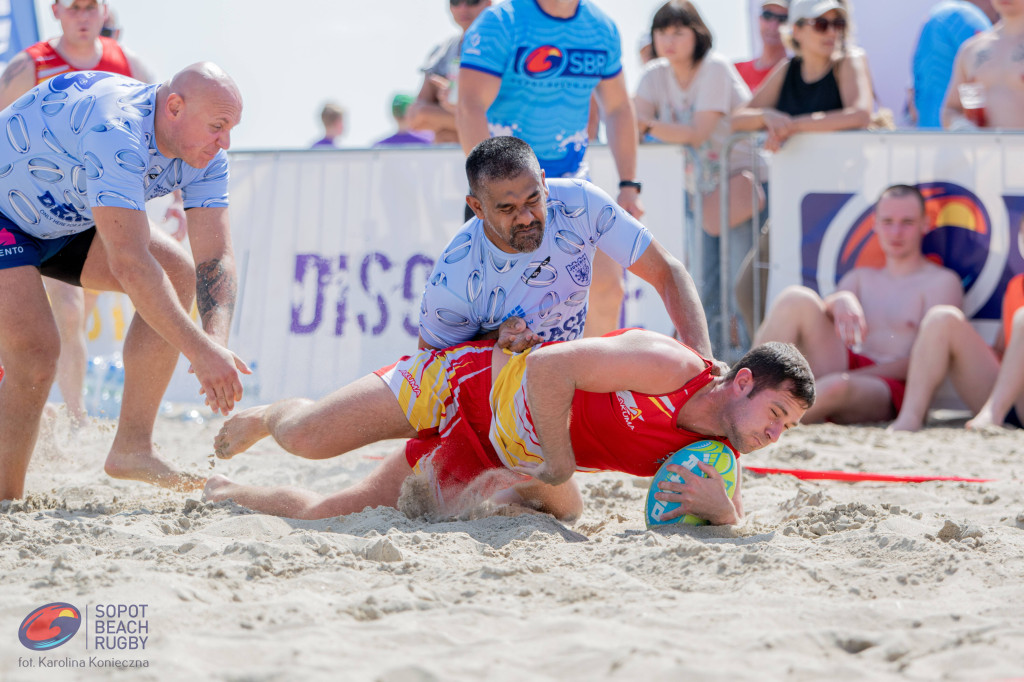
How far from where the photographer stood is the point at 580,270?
353 centimetres

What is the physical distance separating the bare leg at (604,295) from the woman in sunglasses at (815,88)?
7.49 ft

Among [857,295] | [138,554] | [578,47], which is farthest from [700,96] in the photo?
[138,554]

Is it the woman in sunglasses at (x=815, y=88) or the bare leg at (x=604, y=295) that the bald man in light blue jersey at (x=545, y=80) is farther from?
the woman in sunglasses at (x=815, y=88)

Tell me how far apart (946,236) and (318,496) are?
14.3 feet

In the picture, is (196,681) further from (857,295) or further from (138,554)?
(857,295)

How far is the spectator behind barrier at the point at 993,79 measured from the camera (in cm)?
619

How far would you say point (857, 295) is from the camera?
19.3 feet

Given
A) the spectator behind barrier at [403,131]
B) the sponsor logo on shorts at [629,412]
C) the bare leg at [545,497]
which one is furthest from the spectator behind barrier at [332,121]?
the sponsor logo on shorts at [629,412]

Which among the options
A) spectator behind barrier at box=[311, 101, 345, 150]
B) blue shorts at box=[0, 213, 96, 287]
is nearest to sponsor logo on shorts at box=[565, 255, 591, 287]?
blue shorts at box=[0, 213, 96, 287]

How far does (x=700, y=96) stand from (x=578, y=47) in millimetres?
1998

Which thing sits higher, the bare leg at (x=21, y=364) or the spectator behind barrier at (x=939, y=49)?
the spectator behind barrier at (x=939, y=49)

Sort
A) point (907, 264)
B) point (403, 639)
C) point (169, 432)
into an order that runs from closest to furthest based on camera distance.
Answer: point (403, 639) < point (169, 432) < point (907, 264)

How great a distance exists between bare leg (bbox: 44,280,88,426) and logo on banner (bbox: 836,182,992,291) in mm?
4333

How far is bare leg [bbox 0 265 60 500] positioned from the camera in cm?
327
